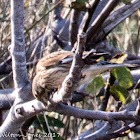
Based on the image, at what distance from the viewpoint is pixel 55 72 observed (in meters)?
1.85

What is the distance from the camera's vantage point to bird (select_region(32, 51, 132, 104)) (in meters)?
1.64

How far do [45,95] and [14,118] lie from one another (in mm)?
271

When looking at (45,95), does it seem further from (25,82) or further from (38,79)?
(25,82)

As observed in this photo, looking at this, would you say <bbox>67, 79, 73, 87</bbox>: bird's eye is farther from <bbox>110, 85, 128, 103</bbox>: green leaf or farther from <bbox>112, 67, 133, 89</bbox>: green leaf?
<bbox>110, 85, 128, 103</bbox>: green leaf

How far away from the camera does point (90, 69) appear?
1775 mm

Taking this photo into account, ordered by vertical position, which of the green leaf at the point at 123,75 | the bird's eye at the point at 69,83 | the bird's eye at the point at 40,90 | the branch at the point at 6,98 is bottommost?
the branch at the point at 6,98

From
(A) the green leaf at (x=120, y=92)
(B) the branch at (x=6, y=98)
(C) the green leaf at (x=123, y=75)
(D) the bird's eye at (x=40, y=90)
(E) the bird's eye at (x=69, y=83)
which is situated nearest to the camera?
(E) the bird's eye at (x=69, y=83)

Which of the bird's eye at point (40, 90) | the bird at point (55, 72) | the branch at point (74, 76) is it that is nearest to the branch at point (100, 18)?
the bird at point (55, 72)

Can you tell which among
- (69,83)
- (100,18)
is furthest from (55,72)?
(100,18)

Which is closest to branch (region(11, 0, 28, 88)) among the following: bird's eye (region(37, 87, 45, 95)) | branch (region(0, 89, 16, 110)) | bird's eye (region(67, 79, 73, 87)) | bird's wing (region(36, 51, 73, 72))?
bird's wing (region(36, 51, 73, 72))

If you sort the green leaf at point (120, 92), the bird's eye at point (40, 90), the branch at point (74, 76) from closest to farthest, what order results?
the branch at point (74, 76), the bird's eye at point (40, 90), the green leaf at point (120, 92)

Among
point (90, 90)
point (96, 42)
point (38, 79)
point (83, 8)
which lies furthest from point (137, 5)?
point (38, 79)

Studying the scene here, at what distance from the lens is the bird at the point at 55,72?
164 centimetres

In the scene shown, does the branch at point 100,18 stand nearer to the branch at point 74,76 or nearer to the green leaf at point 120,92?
the green leaf at point 120,92
